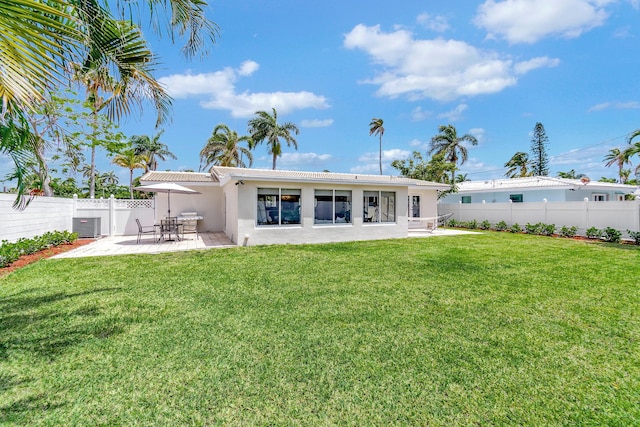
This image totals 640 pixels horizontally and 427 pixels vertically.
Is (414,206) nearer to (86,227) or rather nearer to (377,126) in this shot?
(86,227)

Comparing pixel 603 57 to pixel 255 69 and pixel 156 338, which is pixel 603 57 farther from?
pixel 156 338

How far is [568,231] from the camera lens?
1508 centimetres

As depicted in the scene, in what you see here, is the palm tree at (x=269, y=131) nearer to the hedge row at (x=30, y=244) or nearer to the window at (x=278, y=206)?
the window at (x=278, y=206)

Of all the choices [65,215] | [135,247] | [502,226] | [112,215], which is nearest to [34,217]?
[65,215]

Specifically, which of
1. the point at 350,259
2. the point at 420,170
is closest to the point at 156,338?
the point at 350,259

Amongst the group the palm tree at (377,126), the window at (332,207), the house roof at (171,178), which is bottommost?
the window at (332,207)

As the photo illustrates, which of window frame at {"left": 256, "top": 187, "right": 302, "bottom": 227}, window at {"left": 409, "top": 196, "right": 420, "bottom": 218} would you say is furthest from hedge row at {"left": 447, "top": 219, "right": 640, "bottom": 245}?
window frame at {"left": 256, "top": 187, "right": 302, "bottom": 227}

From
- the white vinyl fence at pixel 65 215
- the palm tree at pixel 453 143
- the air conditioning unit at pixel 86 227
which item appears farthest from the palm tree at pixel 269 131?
the air conditioning unit at pixel 86 227

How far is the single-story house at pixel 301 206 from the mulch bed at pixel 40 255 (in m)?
4.14

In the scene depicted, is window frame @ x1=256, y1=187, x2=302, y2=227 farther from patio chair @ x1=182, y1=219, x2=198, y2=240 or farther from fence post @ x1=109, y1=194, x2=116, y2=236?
fence post @ x1=109, y1=194, x2=116, y2=236

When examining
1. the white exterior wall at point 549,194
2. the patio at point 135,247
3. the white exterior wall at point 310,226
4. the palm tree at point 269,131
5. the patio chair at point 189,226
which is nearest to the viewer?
the patio at point 135,247

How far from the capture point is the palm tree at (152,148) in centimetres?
3556

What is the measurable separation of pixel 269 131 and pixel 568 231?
24.9 meters

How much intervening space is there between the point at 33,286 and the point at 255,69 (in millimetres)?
10599
